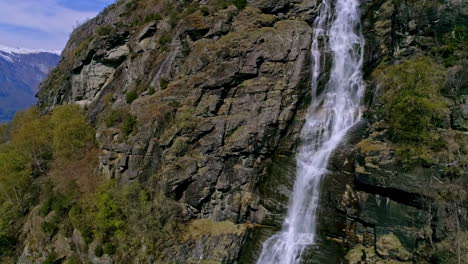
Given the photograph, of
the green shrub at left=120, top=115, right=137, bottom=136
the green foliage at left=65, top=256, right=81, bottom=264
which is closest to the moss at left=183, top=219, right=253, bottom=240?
the green foliage at left=65, top=256, right=81, bottom=264

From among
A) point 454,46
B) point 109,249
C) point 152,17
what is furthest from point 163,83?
point 454,46

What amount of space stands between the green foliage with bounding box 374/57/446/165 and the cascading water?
17.8 ft

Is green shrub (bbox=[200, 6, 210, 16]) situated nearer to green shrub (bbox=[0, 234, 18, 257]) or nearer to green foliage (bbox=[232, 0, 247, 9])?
green foliage (bbox=[232, 0, 247, 9])

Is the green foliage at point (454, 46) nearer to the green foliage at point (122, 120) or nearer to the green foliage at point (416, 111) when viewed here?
the green foliage at point (416, 111)

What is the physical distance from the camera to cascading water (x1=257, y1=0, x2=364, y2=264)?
2614 centimetres

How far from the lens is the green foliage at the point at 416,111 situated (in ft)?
75.3

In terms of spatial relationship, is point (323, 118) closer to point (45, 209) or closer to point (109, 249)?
point (109, 249)

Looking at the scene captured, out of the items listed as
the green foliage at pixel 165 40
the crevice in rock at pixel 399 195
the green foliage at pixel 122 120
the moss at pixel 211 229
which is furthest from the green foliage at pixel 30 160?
the crevice in rock at pixel 399 195

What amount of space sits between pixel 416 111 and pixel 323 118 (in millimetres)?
8839

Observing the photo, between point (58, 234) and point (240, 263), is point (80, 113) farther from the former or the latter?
point (240, 263)

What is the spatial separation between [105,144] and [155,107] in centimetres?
743

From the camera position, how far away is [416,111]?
24.0 m

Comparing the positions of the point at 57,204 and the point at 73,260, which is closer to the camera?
the point at 73,260

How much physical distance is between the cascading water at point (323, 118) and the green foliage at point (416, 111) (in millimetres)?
5436
